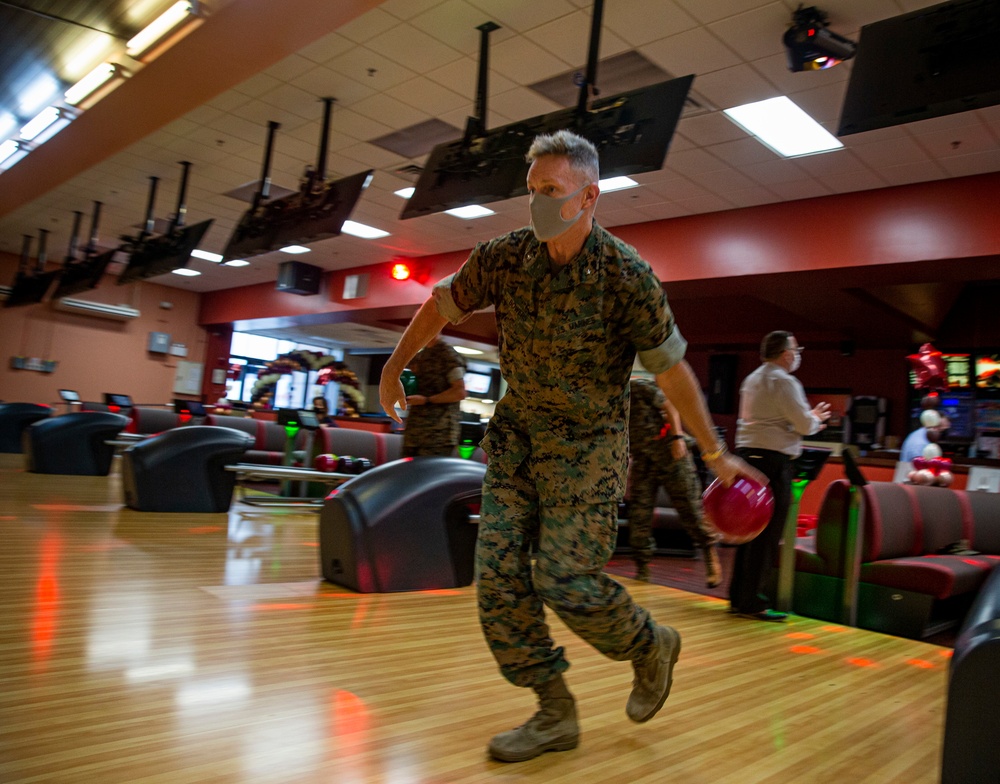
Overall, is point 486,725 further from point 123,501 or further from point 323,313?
point 323,313

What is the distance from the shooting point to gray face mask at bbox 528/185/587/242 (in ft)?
5.49

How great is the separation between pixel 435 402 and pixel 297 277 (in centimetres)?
933

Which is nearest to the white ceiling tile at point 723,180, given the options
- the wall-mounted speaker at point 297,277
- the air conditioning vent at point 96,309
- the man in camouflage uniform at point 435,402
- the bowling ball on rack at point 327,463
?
the man in camouflage uniform at point 435,402

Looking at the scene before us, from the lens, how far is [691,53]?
17.4ft

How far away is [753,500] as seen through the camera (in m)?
2.43

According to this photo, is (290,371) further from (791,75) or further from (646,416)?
(646,416)

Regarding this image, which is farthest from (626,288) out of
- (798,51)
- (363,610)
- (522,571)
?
(798,51)

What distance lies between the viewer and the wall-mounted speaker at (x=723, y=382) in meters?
13.1

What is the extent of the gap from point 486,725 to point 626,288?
1.17m

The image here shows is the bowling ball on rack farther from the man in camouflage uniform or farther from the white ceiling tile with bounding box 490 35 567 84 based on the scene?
the white ceiling tile with bounding box 490 35 567 84

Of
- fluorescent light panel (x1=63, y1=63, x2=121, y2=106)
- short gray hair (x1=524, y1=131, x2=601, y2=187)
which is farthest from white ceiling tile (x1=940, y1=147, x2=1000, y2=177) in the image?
fluorescent light panel (x1=63, y1=63, x2=121, y2=106)

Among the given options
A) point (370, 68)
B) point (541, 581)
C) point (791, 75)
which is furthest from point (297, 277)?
point (541, 581)

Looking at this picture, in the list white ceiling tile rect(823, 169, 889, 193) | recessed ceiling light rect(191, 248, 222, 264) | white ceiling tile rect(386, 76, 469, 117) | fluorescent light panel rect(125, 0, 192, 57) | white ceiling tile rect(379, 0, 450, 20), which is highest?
fluorescent light panel rect(125, 0, 192, 57)

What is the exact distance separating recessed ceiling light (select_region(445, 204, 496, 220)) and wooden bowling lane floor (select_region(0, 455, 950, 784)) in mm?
5952
